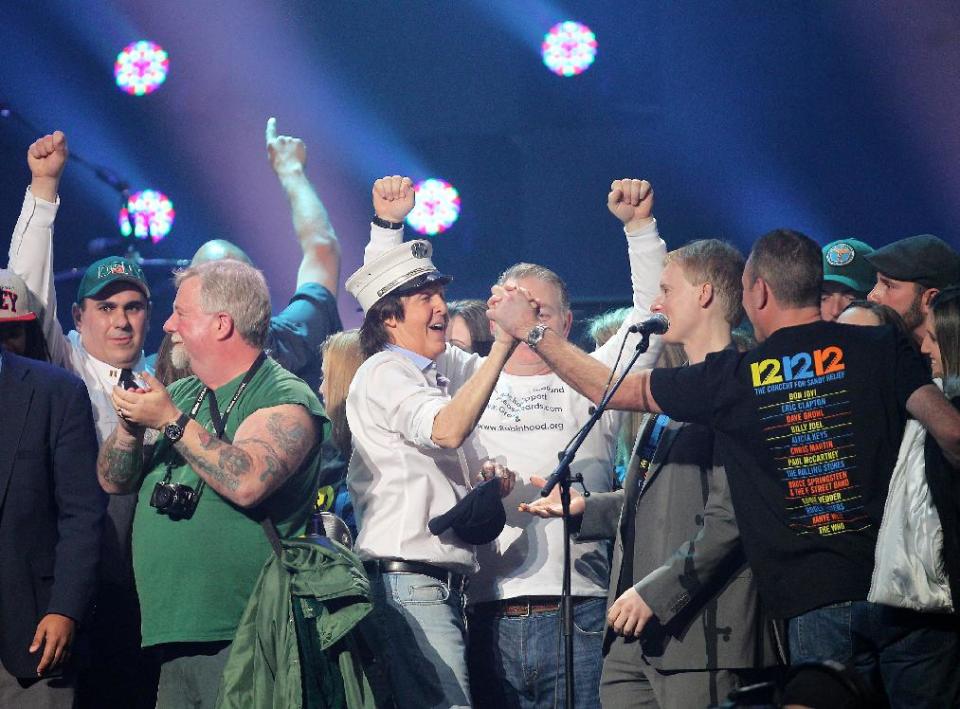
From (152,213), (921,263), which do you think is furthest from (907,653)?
(152,213)

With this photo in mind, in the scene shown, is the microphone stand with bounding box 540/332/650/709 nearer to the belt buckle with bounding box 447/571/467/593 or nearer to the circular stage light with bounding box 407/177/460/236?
the belt buckle with bounding box 447/571/467/593

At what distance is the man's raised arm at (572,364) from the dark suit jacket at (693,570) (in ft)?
0.75

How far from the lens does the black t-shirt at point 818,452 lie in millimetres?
3141

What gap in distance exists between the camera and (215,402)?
136 inches

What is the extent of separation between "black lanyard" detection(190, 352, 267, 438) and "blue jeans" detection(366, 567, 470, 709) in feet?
2.44

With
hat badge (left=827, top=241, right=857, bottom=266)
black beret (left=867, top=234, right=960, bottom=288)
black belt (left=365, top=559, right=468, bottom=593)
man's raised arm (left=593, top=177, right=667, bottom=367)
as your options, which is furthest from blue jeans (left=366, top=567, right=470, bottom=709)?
hat badge (left=827, top=241, right=857, bottom=266)

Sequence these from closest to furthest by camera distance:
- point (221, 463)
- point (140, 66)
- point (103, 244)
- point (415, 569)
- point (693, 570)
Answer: point (221, 463), point (693, 570), point (415, 569), point (103, 244), point (140, 66)

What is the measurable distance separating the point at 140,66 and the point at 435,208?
9.18 ft

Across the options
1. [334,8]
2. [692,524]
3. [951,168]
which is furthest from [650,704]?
[334,8]

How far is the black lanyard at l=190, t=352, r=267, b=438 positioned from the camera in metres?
3.37

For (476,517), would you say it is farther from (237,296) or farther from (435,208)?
(435,208)

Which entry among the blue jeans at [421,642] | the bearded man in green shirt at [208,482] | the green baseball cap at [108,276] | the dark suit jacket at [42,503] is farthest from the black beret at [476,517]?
the green baseball cap at [108,276]

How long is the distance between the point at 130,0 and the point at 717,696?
Answer: 323 inches

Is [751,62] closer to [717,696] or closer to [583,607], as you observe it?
[583,607]
